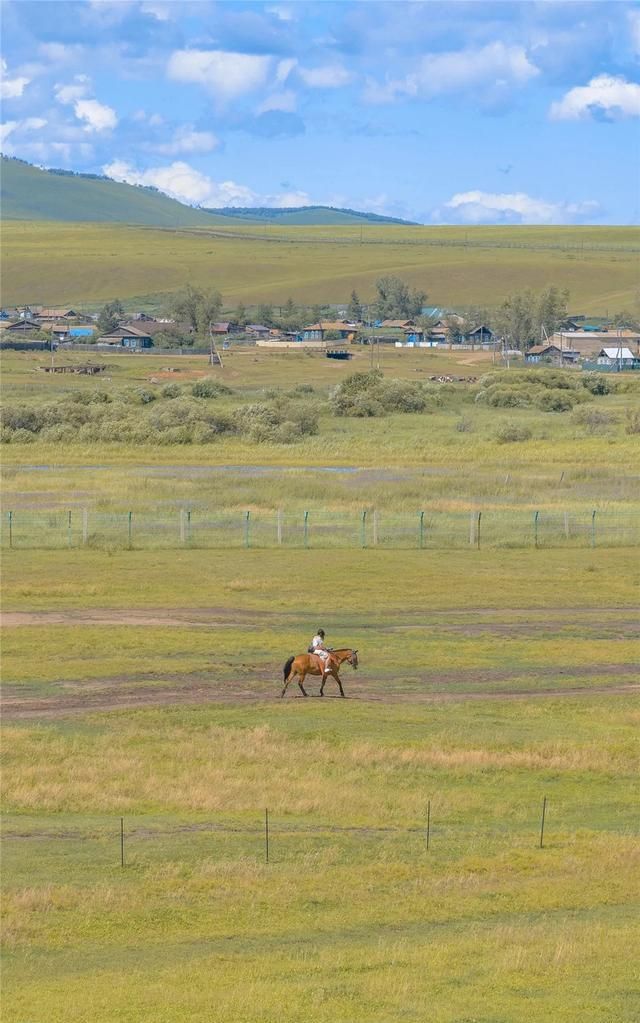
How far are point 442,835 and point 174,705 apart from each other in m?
9.58

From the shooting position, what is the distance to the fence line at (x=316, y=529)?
54312 mm

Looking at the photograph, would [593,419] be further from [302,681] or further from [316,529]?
[302,681]

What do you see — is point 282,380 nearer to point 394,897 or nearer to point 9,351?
point 9,351

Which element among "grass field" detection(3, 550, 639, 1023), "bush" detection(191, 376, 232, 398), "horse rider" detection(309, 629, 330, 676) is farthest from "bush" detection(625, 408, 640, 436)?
"horse rider" detection(309, 629, 330, 676)

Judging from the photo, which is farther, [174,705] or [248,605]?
[248,605]

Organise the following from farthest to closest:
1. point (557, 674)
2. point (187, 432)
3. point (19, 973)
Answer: point (187, 432), point (557, 674), point (19, 973)

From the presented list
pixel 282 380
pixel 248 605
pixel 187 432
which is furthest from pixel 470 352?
pixel 248 605

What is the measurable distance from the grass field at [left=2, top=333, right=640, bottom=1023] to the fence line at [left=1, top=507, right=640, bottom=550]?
56.7 inches

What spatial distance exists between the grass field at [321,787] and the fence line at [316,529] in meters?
1.44

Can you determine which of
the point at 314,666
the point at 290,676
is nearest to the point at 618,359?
the point at 314,666

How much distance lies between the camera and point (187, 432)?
320 feet

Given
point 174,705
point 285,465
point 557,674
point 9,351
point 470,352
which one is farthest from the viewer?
point 470,352

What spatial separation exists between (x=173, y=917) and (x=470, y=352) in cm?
17840

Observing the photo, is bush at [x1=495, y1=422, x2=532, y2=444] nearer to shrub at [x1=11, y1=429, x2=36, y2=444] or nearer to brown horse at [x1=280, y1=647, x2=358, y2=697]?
shrub at [x1=11, y1=429, x2=36, y2=444]
